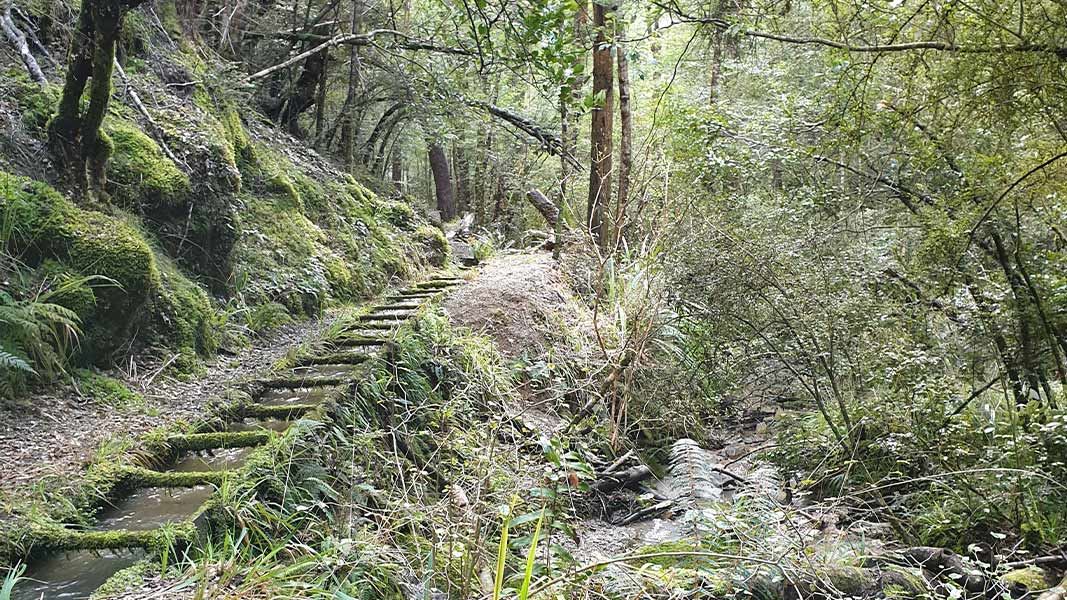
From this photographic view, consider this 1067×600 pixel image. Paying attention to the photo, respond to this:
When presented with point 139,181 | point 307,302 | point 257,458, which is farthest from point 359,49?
point 257,458

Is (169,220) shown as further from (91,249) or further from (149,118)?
(91,249)

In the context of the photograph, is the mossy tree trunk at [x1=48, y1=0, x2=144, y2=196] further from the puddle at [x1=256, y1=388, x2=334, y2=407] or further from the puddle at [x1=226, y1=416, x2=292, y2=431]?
the puddle at [x1=226, y1=416, x2=292, y2=431]

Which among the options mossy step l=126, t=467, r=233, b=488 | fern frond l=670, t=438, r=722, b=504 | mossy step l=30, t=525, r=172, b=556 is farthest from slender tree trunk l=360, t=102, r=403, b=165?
mossy step l=30, t=525, r=172, b=556

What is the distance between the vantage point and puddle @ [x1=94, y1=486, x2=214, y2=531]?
8.98 ft

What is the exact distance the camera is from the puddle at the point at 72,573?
7.50 ft

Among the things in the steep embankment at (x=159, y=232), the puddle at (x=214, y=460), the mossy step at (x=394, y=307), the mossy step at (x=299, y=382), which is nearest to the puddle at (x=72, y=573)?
the puddle at (x=214, y=460)

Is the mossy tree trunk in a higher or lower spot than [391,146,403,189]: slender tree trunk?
lower

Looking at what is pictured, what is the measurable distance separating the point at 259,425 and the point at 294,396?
1.43 ft

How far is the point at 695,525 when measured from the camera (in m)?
3.88

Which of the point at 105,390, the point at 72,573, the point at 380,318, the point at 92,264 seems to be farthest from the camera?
the point at 380,318

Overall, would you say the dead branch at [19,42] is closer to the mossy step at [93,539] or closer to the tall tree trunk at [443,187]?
the mossy step at [93,539]

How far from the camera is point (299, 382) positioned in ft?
14.1

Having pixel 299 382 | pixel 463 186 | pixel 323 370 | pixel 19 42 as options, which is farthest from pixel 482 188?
pixel 299 382

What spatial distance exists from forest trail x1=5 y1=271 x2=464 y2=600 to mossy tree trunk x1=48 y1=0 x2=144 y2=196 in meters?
1.58
